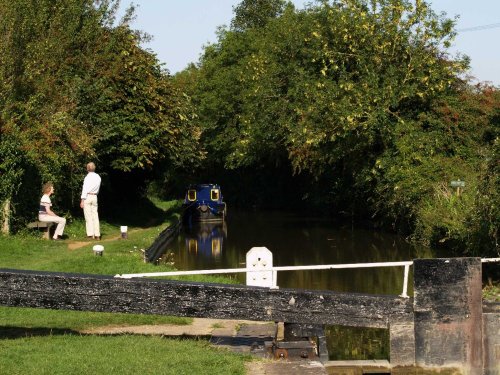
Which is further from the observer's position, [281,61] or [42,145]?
[281,61]

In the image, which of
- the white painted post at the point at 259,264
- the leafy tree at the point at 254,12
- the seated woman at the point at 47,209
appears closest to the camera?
the white painted post at the point at 259,264

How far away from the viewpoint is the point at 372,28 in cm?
3444

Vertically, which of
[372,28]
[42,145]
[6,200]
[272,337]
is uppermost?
[372,28]

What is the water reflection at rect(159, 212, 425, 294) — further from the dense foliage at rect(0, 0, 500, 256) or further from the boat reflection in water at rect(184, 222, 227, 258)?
the dense foliage at rect(0, 0, 500, 256)

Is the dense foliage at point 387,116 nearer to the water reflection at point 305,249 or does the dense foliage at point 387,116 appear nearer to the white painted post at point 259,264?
the water reflection at point 305,249

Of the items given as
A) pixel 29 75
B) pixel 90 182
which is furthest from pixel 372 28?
pixel 90 182

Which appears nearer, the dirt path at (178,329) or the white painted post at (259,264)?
the dirt path at (178,329)

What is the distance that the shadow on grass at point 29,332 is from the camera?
10.9 m

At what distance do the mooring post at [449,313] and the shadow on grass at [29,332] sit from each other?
426 centimetres

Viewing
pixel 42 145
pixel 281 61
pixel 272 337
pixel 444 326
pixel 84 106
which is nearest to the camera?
pixel 444 326

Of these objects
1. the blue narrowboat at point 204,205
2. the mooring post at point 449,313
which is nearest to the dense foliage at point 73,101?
the blue narrowboat at point 204,205

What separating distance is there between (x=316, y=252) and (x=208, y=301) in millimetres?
18157

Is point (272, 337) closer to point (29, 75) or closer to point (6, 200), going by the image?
point (6, 200)

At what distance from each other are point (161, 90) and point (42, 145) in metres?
8.05
